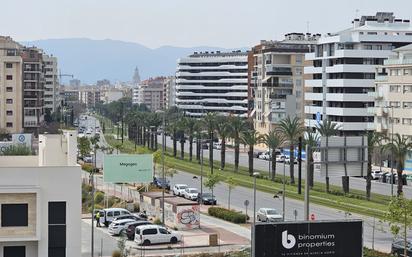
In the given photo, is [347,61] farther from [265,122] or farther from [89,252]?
[89,252]

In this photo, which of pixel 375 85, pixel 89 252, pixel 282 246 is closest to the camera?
pixel 282 246

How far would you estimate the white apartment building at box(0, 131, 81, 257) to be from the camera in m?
33.4

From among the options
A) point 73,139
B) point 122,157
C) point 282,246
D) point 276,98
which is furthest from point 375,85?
point 282,246

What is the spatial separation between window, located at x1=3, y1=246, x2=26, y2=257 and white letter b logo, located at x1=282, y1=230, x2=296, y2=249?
1097 centimetres

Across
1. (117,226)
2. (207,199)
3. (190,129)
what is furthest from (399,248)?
(190,129)

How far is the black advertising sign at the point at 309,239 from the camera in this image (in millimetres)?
28078

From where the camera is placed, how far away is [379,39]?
350 feet

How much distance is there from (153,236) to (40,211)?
15.3 meters

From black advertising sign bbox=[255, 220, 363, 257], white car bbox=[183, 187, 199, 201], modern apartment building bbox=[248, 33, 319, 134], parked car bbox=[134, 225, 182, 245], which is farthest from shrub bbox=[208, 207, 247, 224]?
modern apartment building bbox=[248, 33, 319, 134]

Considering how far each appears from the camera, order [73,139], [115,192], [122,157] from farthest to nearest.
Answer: [115,192] < [122,157] < [73,139]

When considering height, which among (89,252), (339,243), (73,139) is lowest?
(89,252)

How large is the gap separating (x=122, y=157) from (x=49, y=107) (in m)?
136

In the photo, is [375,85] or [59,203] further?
A: [375,85]

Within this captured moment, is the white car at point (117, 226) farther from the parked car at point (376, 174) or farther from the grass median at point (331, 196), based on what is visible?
the parked car at point (376, 174)
